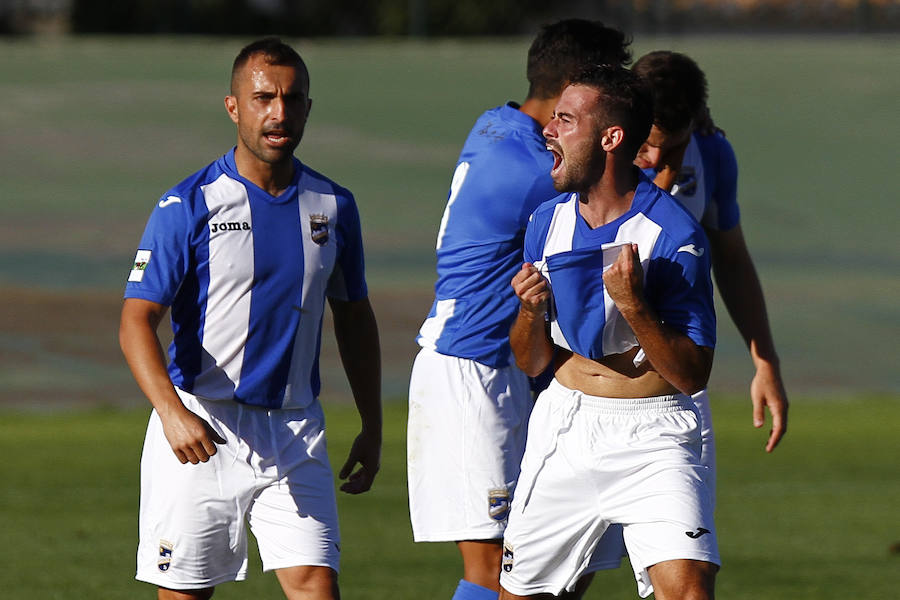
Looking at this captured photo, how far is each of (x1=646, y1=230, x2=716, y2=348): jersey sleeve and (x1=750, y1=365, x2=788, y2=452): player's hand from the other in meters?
1.12

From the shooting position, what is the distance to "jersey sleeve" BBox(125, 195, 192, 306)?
437 centimetres

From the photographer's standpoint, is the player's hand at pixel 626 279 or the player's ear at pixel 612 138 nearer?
the player's hand at pixel 626 279

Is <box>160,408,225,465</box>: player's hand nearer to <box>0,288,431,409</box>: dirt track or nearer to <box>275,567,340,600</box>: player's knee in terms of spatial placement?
<box>275,567,340,600</box>: player's knee

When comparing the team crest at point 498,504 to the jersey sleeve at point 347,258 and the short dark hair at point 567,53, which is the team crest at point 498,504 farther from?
the short dark hair at point 567,53

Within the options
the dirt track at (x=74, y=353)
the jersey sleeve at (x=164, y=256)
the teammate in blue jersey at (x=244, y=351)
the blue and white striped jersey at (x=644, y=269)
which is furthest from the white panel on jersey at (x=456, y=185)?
the dirt track at (x=74, y=353)

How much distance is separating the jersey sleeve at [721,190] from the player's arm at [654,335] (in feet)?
5.13

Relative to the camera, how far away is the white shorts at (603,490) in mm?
4145

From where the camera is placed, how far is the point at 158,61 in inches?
661

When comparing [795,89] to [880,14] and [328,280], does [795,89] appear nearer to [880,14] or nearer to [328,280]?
[880,14]

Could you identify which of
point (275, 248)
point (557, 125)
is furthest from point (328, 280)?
point (557, 125)

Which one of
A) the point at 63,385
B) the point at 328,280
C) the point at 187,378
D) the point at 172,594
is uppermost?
the point at 328,280

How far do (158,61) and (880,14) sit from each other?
8.89 m

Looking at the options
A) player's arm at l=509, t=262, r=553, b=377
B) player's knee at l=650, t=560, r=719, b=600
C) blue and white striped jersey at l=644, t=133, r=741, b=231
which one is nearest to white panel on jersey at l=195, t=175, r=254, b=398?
player's arm at l=509, t=262, r=553, b=377

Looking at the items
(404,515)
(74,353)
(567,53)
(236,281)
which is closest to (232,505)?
(236,281)
